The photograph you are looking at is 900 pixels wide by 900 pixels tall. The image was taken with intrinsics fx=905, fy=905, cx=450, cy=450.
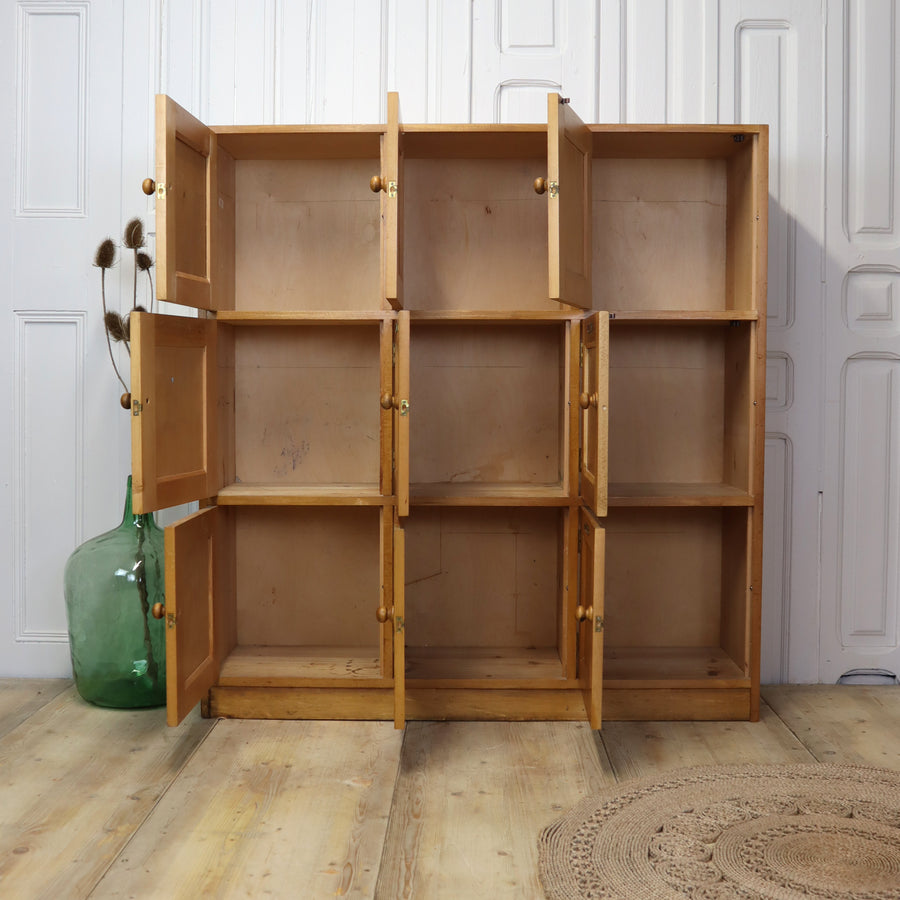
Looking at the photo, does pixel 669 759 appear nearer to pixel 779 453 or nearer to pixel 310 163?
pixel 779 453

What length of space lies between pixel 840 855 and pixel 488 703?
104 centimetres

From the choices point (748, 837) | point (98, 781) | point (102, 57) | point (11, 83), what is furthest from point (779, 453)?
point (11, 83)

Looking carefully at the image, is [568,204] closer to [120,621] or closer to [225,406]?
[225,406]

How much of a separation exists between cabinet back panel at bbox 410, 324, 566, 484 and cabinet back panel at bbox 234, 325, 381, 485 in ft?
0.49

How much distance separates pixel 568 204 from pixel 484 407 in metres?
0.77

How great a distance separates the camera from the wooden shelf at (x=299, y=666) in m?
2.60

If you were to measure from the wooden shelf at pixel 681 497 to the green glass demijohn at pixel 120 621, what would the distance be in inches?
54.4

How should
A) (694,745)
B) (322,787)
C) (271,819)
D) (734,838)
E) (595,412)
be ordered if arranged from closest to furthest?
(734,838), (271,819), (322,787), (595,412), (694,745)

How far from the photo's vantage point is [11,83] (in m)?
2.87

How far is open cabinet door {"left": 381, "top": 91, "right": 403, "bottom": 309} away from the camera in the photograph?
7.31 feet

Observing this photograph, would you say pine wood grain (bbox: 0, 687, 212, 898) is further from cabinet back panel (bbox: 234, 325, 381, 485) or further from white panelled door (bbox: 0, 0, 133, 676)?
cabinet back panel (bbox: 234, 325, 381, 485)

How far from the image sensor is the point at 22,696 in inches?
109

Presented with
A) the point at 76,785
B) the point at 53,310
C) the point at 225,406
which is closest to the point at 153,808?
the point at 76,785

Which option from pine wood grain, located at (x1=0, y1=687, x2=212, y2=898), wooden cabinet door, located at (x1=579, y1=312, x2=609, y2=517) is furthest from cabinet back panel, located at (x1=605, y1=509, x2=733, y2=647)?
pine wood grain, located at (x1=0, y1=687, x2=212, y2=898)
